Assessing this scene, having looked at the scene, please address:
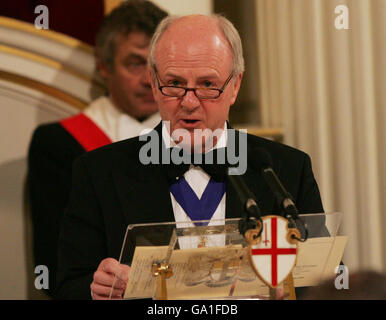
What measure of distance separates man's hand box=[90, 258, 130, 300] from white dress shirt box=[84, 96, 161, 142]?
153cm

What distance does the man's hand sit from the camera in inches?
65.6

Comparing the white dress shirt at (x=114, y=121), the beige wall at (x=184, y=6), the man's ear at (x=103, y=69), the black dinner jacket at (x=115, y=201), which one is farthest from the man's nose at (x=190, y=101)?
the beige wall at (x=184, y=6)

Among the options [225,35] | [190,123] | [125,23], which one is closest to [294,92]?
[125,23]

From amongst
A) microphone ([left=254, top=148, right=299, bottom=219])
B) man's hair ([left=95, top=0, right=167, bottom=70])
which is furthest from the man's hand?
man's hair ([left=95, top=0, right=167, bottom=70])

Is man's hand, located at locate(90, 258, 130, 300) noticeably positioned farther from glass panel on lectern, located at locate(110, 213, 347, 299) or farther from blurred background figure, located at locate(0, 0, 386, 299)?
blurred background figure, located at locate(0, 0, 386, 299)

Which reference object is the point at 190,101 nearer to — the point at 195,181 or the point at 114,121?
the point at 195,181

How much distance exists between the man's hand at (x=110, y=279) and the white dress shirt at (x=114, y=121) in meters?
1.53

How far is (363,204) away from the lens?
3367 millimetres

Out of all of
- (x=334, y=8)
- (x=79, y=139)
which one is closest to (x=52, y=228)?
(x=79, y=139)

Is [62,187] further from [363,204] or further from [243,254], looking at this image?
[243,254]

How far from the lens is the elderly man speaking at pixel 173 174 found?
211 cm

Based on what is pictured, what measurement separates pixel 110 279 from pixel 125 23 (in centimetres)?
177

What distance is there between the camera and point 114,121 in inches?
133
